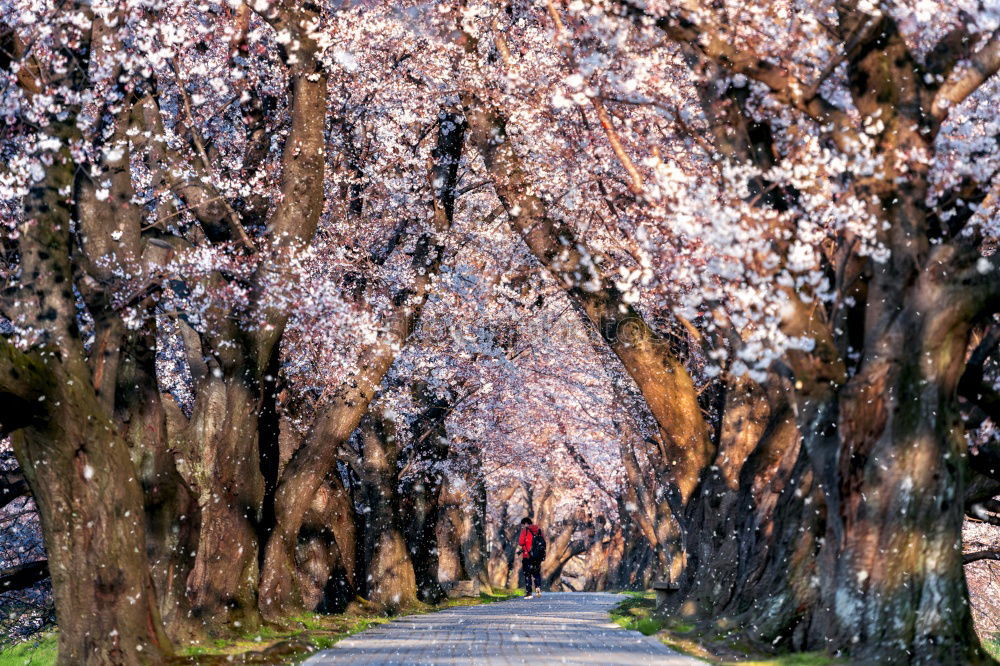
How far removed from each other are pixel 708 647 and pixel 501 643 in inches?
139

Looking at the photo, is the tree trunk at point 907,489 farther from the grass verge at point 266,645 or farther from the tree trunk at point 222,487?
the tree trunk at point 222,487

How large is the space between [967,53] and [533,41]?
1165 cm

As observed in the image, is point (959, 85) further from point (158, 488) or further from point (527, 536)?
point (527, 536)

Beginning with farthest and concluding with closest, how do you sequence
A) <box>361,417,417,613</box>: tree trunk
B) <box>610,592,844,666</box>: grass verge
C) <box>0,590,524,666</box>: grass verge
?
<box>361,417,417,613</box>: tree trunk
<box>0,590,524,666</box>: grass verge
<box>610,592,844,666</box>: grass verge

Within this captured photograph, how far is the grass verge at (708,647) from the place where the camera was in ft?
50.3

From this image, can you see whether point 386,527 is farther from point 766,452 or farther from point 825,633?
point 825,633

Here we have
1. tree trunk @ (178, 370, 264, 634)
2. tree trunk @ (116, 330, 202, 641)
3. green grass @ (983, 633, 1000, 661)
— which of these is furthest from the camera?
green grass @ (983, 633, 1000, 661)

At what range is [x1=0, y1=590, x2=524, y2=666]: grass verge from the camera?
17.2 meters

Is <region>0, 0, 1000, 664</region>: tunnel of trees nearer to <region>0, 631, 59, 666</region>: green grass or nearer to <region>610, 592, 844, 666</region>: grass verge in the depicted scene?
<region>610, 592, 844, 666</region>: grass verge

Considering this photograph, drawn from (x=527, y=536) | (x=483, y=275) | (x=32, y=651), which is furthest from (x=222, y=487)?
(x=527, y=536)

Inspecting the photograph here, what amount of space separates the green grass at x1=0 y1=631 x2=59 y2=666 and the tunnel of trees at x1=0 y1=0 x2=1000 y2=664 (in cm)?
292

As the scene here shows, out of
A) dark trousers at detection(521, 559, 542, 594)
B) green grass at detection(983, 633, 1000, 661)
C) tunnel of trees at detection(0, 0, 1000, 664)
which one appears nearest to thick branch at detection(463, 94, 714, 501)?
tunnel of trees at detection(0, 0, 1000, 664)

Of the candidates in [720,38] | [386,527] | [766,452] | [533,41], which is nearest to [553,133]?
[533,41]

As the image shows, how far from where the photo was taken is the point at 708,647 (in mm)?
18000
